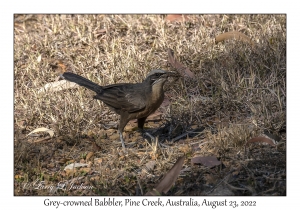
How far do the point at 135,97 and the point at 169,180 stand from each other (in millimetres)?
1512

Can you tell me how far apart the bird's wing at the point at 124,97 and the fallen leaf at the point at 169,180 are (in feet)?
4.08

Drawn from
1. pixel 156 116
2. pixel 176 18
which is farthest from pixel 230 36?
pixel 156 116

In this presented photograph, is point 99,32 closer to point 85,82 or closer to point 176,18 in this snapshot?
point 176,18

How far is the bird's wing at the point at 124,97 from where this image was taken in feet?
22.8

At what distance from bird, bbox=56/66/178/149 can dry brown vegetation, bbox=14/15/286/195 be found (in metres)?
0.41

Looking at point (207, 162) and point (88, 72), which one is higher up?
point (88, 72)

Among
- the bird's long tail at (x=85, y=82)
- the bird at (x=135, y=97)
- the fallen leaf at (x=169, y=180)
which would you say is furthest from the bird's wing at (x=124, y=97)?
the fallen leaf at (x=169, y=180)

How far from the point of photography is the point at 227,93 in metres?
7.57

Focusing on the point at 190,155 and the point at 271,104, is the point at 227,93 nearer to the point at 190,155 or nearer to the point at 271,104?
the point at 271,104

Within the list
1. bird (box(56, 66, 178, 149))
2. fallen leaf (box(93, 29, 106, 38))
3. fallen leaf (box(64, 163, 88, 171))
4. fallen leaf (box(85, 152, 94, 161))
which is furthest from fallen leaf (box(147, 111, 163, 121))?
fallen leaf (box(93, 29, 106, 38))

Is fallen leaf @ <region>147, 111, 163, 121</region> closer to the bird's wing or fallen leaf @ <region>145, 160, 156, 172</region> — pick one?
the bird's wing

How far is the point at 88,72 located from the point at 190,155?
9.47 ft
